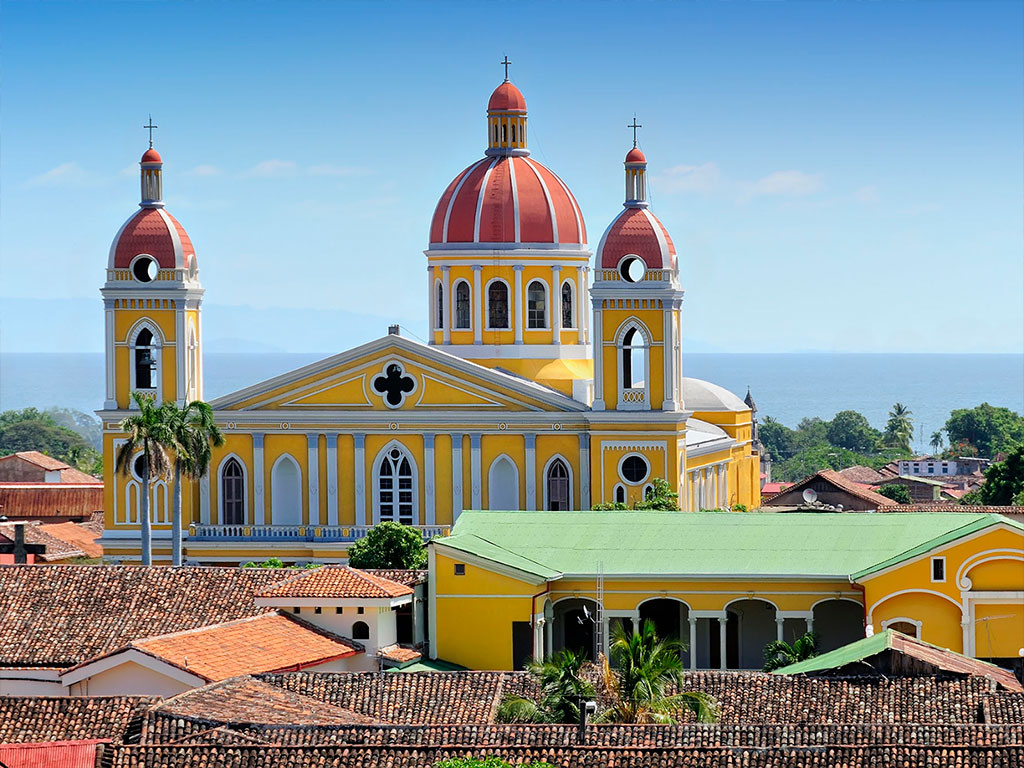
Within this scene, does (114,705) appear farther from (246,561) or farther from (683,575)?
(246,561)

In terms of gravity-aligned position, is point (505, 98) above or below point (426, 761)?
above

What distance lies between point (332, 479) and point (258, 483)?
1.95 meters

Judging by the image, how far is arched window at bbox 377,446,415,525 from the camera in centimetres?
6512

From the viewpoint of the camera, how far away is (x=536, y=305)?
69125 millimetres

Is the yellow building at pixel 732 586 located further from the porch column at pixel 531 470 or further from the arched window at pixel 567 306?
the arched window at pixel 567 306

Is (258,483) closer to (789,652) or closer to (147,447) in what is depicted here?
(147,447)

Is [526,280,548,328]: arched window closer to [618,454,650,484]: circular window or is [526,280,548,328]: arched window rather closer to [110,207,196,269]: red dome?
[618,454,650,484]: circular window

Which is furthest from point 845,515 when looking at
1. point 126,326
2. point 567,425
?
point 126,326

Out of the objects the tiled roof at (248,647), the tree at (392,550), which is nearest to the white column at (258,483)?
the tree at (392,550)

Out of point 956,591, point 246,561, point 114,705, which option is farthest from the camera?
point 246,561

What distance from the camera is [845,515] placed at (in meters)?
52.5

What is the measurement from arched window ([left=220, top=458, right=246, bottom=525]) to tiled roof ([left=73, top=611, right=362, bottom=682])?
18.5 meters

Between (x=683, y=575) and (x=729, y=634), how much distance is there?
223 centimetres

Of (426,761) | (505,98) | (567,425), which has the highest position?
(505,98)
